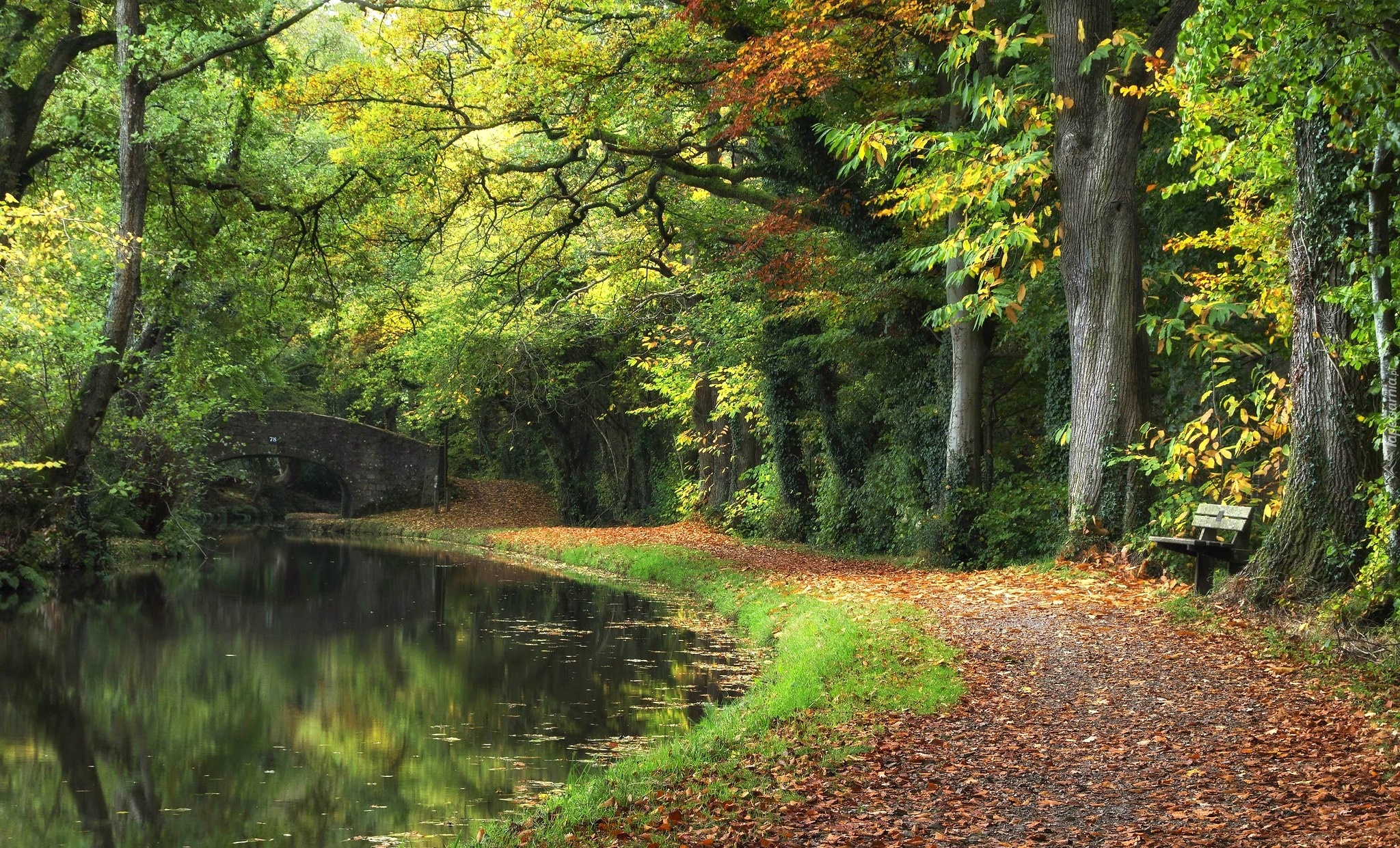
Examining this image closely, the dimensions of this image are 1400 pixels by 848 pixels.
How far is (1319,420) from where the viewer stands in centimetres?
877

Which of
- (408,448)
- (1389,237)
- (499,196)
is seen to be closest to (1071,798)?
(1389,237)

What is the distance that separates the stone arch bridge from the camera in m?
36.9

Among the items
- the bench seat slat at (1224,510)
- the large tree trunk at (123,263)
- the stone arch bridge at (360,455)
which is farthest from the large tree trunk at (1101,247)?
the stone arch bridge at (360,455)

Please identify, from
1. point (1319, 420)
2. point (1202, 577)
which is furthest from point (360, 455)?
point (1319, 420)

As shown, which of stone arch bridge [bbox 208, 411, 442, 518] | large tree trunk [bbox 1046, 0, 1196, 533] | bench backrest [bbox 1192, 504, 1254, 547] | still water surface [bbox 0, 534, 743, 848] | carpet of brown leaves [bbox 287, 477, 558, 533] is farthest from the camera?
stone arch bridge [bbox 208, 411, 442, 518]

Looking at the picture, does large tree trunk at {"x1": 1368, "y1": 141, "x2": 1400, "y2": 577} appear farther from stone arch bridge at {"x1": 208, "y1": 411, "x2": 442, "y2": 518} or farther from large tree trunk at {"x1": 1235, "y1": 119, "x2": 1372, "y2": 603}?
stone arch bridge at {"x1": 208, "y1": 411, "x2": 442, "y2": 518}

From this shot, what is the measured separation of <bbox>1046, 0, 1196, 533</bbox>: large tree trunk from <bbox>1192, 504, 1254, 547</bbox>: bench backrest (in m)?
1.92

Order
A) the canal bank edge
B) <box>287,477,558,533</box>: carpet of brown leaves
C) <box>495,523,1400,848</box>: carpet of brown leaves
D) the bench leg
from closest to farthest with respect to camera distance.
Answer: <box>495,523,1400,848</box>: carpet of brown leaves < the canal bank edge < the bench leg < <box>287,477,558,533</box>: carpet of brown leaves

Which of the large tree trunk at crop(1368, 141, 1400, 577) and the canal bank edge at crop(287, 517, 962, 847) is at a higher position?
the large tree trunk at crop(1368, 141, 1400, 577)

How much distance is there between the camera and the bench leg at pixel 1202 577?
10.1 metres

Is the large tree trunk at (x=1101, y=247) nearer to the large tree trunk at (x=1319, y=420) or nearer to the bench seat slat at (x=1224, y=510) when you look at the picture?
the bench seat slat at (x=1224, y=510)

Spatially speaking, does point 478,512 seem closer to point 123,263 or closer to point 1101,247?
point 123,263

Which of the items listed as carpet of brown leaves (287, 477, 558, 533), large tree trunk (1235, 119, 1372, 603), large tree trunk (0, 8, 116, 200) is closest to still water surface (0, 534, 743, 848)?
large tree trunk (1235, 119, 1372, 603)

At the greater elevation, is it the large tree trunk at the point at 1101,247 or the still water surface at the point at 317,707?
the large tree trunk at the point at 1101,247
